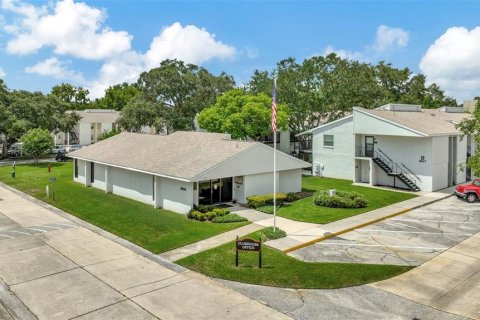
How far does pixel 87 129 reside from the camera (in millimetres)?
83500

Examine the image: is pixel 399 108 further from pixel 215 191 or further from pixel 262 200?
→ pixel 215 191

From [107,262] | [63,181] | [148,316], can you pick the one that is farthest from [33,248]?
[63,181]

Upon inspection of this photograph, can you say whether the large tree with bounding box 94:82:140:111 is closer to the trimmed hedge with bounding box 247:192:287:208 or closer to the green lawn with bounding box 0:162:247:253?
the green lawn with bounding box 0:162:247:253

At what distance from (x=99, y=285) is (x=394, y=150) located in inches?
1134

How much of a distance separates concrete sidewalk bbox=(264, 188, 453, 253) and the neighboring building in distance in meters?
67.8

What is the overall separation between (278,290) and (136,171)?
58.7 feet

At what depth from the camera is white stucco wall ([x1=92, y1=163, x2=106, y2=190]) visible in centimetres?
3431

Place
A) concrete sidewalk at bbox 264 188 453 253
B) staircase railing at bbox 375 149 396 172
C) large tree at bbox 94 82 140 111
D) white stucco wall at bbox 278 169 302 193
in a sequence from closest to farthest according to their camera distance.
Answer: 1. concrete sidewalk at bbox 264 188 453 253
2. white stucco wall at bbox 278 169 302 193
3. staircase railing at bbox 375 149 396 172
4. large tree at bbox 94 82 140 111

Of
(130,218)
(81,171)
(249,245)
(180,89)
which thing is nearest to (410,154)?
(249,245)

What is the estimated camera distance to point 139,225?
22.6m

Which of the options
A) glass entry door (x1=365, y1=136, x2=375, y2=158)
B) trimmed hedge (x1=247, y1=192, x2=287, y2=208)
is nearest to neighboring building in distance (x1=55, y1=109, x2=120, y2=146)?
glass entry door (x1=365, y1=136, x2=375, y2=158)

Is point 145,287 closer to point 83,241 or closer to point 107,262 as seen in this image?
point 107,262

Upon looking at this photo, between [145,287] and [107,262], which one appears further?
[107,262]

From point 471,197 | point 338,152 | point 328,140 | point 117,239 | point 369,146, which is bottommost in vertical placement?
point 117,239
